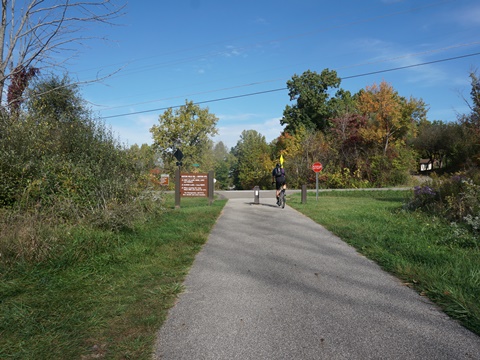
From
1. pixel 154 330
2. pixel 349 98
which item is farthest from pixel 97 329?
pixel 349 98

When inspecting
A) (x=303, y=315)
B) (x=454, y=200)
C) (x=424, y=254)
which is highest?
(x=454, y=200)

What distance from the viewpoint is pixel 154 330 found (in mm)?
3395

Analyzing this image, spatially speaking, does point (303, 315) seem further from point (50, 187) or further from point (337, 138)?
point (337, 138)

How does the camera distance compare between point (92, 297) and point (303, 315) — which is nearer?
point (303, 315)

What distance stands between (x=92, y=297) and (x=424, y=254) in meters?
5.34

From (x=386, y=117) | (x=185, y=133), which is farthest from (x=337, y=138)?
(x=185, y=133)

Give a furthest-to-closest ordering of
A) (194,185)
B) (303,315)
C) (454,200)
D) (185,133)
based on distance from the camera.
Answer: (185,133) → (194,185) → (454,200) → (303,315)

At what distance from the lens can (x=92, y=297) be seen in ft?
13.9

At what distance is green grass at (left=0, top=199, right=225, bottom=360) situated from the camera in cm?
308

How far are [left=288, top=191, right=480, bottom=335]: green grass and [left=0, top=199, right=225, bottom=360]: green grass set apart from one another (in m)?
3.20

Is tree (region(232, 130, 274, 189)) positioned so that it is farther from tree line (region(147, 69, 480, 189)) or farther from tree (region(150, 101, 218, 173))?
tree (region(150, 101, 218, 173))

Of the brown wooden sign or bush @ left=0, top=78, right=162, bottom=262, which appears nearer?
bush @ left=0, top=78, right=162, bottom=262

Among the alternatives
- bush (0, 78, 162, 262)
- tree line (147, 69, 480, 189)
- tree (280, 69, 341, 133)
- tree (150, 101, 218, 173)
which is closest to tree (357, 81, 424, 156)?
tree line (147, 69, 480, 189)

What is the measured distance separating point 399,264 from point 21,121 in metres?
8.34
